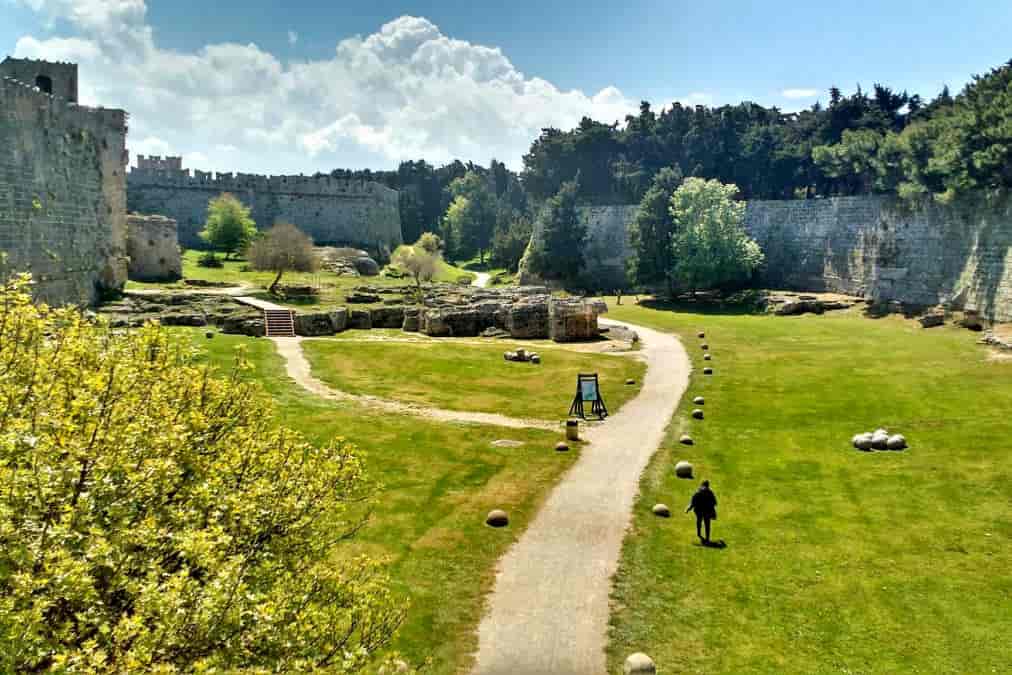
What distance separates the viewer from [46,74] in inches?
1718

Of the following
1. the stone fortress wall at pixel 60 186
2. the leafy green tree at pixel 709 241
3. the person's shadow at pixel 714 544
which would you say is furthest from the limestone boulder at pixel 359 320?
the person's shadow at pixel 714 544

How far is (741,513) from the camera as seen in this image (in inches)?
688

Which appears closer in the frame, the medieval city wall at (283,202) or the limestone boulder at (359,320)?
the limestone boulder at (359,320)

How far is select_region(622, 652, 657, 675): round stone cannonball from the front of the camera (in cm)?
1047

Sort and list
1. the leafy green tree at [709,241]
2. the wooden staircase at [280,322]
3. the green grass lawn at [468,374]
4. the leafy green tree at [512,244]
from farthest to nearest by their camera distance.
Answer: the leafy green tree at [512,244], the leafy green tree at [709,241], the wooden staircase at [280,322], the green grass lawn at [468,374]

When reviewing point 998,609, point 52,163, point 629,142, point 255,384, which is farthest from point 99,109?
point 629,142

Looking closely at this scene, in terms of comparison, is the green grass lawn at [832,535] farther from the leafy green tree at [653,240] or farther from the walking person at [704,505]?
the leafy green tree at [653,240]

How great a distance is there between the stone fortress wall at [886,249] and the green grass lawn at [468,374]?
22.9 m

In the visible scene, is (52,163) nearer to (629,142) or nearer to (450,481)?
(450,481)

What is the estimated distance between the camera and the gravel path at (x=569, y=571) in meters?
11.3

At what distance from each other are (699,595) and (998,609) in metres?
4.93

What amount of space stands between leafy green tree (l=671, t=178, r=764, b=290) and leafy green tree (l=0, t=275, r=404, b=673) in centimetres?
5565

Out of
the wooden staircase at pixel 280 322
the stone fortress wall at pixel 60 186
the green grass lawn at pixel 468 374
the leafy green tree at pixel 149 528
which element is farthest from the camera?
the wooden staircase at pixel 280 322

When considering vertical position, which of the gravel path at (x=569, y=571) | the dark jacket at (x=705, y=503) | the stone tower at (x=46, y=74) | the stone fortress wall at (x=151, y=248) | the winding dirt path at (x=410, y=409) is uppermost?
the stone tower at (x=46, y=74)
